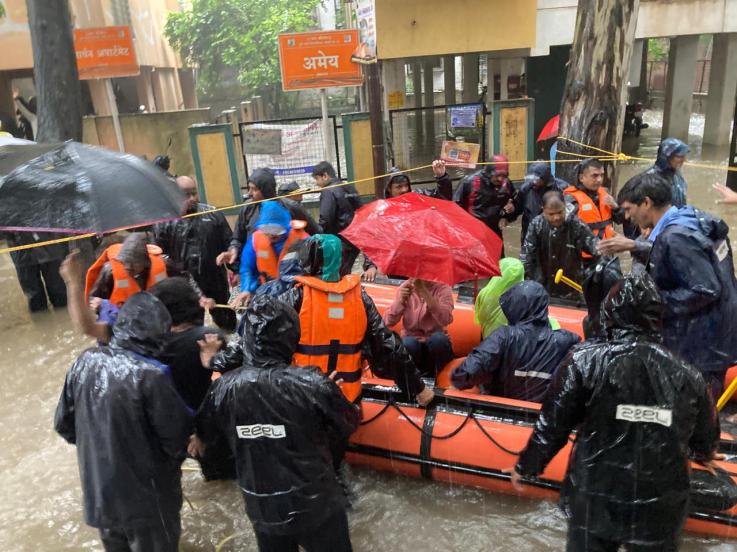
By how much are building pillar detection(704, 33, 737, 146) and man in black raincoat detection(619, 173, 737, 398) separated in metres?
13.6

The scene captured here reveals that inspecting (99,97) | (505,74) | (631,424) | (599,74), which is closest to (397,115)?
(505,74)

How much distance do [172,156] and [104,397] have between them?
33.7 ft

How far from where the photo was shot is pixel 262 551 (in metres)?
2.78

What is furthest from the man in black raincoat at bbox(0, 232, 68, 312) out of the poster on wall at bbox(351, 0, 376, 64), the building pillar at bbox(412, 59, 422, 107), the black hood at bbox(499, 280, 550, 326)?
the building pillar at bbox(412, 59, 422, 107)

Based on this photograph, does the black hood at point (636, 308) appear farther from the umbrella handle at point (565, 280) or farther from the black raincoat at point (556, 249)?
the black raincoat at point (556, 249)

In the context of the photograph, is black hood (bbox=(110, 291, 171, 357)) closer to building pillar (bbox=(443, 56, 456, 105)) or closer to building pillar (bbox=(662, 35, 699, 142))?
building pillar (bbox=(662, 35, 699, 142))

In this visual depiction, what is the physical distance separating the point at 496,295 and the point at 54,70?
695 cm

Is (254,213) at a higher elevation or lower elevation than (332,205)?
higher

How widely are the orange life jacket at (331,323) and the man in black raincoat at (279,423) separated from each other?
0.57 m

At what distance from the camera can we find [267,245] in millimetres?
5016

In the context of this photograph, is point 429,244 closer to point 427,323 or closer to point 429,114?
point 427,323

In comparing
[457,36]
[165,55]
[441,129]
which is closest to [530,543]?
[457,36]

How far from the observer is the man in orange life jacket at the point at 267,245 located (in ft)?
16.4

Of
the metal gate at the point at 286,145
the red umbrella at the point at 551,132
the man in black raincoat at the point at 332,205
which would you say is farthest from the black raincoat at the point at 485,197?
the metal gate at the point at 286,145
